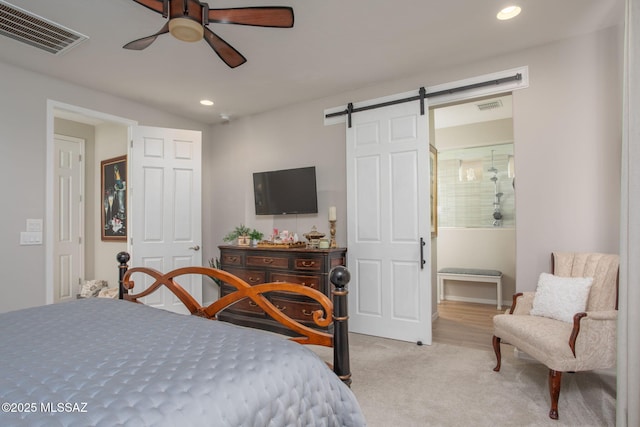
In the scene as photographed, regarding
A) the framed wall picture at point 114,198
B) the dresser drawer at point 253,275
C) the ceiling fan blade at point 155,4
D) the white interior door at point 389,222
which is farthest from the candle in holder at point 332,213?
the framed wall picture at point 114,198

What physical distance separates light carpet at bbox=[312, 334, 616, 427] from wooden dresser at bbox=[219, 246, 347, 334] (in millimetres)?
751

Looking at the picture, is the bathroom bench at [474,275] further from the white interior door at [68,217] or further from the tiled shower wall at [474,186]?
the white interior door at [68,217]

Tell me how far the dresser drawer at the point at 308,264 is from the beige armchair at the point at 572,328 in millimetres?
1650

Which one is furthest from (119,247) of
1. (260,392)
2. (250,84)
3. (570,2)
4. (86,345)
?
(570,2)

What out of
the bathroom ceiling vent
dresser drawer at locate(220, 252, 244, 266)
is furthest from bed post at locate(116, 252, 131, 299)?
the bathroom ceiling vent

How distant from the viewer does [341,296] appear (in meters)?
1.41

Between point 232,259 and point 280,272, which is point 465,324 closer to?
point 280,272

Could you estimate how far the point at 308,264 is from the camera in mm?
3668

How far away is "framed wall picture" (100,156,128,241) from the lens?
521 centimetres

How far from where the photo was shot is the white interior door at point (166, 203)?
4.11m

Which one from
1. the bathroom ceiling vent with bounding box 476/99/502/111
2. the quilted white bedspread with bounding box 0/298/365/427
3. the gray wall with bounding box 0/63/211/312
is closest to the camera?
the quilted white bedspread with bounding box 0/298/365/427

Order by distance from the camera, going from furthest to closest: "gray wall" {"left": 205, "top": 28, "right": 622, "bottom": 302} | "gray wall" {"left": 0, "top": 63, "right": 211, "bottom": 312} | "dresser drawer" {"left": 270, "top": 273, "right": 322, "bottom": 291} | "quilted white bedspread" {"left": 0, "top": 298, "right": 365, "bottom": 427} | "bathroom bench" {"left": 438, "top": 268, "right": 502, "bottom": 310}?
"bathroom bench" {"left": 438, "top": 268, "right": 502, "bottom": 310}
"dresser drawer" {"left": 270, "top": 273, "right": 322, "bottom": 291}
"gray wall" {"left": 0, "top": 63, "right": 211, "bottom": 312}
"gray wall" {"left": 205, "top": 28, "right": 622, "bottom": 302}
"quilted white bedspread" {"left": 0, "top": 298, "right": 365, "bottom": 427}

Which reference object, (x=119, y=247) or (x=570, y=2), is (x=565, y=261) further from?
(x=119, y=247)

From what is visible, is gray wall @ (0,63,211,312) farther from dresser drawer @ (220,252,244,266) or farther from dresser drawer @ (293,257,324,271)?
dresser drawer @ (293,257,324,271)
